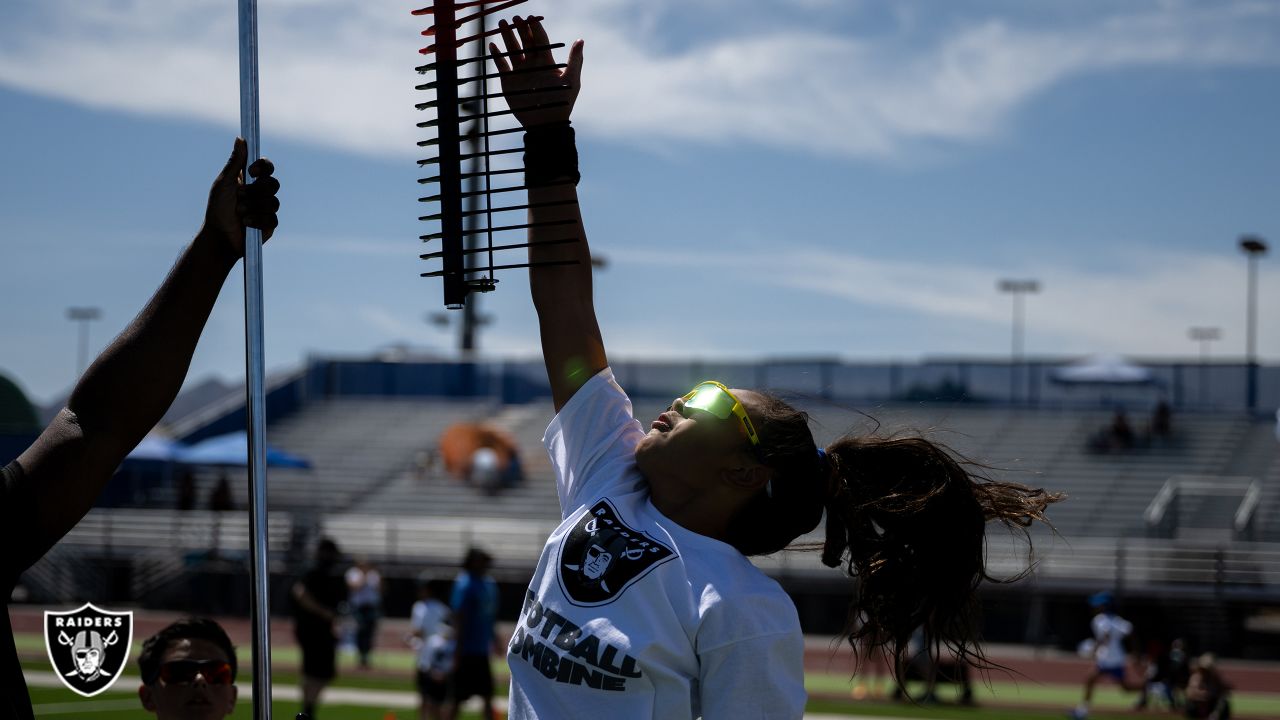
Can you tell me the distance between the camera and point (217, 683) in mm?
3582

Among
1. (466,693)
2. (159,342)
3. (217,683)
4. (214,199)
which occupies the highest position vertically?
(214,199)

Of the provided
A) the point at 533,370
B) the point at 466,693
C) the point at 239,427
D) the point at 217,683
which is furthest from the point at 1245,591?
the point at 239,427

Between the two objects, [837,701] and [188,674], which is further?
[837,701]

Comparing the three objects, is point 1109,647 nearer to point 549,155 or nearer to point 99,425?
point 549,155

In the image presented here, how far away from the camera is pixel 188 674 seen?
140 inches

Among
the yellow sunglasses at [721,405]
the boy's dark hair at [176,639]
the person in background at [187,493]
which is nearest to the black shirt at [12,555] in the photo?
the yellow sunglasses at [721,405]

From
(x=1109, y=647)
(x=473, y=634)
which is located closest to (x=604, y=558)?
(x=473, y=634)

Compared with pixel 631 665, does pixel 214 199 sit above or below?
above

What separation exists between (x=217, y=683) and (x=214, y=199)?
63.5 inches

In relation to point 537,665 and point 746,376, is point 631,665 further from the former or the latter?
point 746,376

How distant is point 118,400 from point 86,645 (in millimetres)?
1581

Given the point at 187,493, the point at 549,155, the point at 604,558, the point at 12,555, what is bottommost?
the point at 187,493

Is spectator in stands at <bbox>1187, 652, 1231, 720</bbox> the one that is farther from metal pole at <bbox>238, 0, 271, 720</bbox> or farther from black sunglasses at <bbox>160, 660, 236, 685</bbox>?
metal pole at <bbox>238, 0, 271, 720</bbox>

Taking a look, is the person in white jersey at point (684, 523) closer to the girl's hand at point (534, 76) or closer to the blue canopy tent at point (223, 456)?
the girl's hand at point (534, 76)
